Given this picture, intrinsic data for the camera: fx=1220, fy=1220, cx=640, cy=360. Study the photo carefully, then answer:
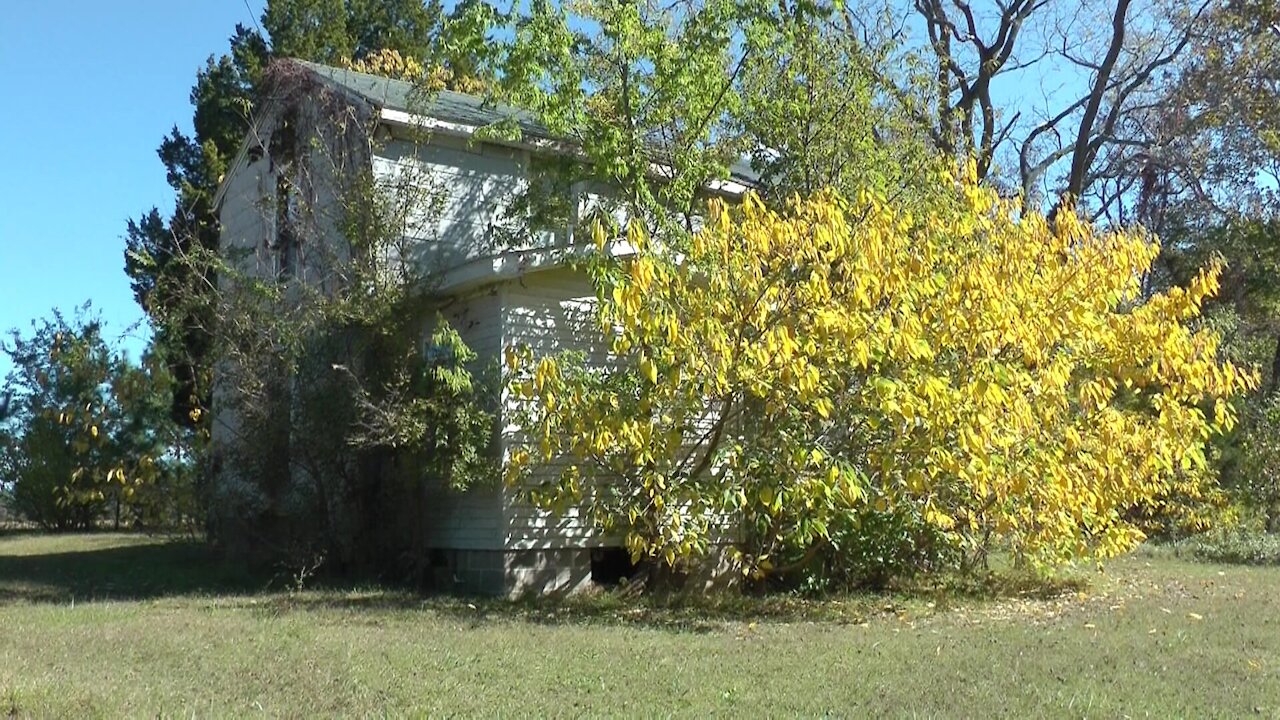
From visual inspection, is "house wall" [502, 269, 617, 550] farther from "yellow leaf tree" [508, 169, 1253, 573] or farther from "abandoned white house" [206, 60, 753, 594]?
"yellow leaf tree" [508, 169, 1253, 573]

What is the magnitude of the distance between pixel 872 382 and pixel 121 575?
9676 mm

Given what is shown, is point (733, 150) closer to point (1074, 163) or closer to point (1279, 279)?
point (1074, 163)

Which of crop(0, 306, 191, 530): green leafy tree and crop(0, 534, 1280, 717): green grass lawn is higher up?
crop(0, 306, 191, 530): green leafy tree

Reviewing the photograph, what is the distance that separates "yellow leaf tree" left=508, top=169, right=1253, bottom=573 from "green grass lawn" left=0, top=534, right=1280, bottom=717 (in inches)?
38.3

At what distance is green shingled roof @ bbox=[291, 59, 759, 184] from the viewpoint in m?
14.9

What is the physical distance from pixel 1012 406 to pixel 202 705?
6945mm

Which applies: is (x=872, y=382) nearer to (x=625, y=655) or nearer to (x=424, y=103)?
(x=625, y=655)

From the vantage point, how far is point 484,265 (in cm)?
1263

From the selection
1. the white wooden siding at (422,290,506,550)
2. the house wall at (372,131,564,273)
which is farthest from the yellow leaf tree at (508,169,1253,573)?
the house wall at (372,131,564,273)

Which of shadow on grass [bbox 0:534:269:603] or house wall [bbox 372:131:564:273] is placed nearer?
shadow on grass [bbox 0:534:269:603]

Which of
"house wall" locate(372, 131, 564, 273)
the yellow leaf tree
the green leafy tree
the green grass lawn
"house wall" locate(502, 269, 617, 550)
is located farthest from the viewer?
the green leafy tree

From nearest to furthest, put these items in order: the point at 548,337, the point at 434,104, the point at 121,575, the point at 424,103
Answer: the point at 548,337 → the point at 121,575 → the point at 424,103 → the point at 434,104

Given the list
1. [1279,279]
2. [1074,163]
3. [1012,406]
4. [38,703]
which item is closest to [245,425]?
[38,703]

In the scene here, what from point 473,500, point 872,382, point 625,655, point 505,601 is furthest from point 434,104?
point 625,655
